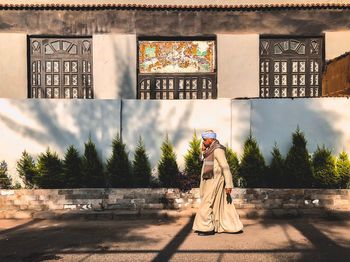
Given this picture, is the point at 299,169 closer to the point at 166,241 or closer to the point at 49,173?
the point at 166,241

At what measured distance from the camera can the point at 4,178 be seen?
11328 millimetres

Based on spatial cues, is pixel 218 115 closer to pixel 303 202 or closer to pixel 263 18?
pixel 303 202

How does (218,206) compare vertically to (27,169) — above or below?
below

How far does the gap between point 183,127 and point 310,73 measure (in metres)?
6.75

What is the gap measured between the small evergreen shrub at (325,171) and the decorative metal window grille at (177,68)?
19.8 ft

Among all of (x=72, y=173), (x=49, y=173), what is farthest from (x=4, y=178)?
(x=72, y=173)

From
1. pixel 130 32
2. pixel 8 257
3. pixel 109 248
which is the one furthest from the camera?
pixel 130 32

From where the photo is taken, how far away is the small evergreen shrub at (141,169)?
11320mm

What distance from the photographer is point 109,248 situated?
7.71 metres

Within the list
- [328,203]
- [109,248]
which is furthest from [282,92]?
[109,248]

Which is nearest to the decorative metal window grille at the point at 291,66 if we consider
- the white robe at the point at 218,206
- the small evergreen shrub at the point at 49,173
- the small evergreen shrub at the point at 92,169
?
the small evergreen shrub at the point at 92,169

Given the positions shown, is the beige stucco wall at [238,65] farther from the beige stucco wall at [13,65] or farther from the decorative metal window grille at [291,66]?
the beige stucco wall at [13,65]

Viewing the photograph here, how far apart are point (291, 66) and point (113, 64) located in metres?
5.64

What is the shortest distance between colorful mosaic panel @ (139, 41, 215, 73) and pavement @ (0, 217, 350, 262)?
7.32 m
